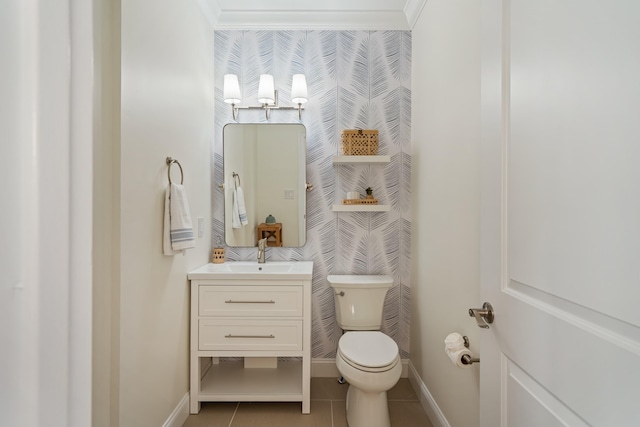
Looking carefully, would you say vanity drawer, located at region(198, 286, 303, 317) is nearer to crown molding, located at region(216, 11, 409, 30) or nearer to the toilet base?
the toilet base

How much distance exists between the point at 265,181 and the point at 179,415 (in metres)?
1.57

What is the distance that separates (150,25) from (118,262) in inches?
42.2

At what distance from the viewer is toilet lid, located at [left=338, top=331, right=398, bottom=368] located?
180cm

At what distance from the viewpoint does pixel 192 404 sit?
2.10 metres

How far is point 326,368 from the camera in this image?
259 cm

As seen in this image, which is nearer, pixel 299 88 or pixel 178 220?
pixel 178 220

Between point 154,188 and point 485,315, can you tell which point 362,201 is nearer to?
point 154,188

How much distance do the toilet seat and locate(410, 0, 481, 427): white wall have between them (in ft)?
0.95

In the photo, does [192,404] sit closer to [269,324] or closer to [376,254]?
[269,324]

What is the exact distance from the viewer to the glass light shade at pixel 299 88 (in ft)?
8.28

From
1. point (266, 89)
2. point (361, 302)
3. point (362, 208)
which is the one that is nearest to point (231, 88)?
point (266, 89)

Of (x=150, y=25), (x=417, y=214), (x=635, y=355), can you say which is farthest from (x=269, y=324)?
(x=635, y=355)

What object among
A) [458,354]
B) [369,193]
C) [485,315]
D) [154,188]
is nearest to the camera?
[485,315]

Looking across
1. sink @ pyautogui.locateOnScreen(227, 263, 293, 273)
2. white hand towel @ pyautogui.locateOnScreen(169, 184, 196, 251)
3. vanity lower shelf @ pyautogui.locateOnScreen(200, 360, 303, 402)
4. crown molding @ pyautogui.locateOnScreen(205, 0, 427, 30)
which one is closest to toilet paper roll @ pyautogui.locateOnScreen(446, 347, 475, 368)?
vanity lower shelf @ pyautogui.locateOnScreen(200, 360, 303, 402)
